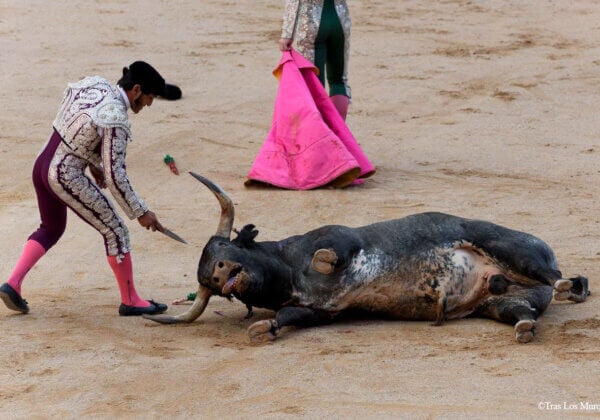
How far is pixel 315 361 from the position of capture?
5398 mm

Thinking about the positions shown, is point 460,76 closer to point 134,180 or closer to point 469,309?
point 134,180

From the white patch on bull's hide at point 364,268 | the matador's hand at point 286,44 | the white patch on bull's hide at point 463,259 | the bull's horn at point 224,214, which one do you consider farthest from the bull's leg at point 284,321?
the matador's hand at point 286,44

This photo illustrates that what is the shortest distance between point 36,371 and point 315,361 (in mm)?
1205

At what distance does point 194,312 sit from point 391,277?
0.98 metres

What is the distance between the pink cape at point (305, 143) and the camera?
348 inches

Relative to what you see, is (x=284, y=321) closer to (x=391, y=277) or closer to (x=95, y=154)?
(x=391, y=277)

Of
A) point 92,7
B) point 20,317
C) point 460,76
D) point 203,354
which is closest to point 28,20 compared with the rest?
point 92,7

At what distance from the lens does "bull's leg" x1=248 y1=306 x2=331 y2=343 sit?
18.8 ft

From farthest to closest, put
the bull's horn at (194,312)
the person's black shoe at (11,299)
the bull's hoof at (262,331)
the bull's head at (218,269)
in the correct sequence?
1. the person's black shoe at (11,299)
2. the bull's horn at (194,312)
3. the bull's head at (218,269)
4. the bull's hoof at (262,331)

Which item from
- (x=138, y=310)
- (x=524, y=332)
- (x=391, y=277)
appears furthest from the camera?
(x=138, y=310)

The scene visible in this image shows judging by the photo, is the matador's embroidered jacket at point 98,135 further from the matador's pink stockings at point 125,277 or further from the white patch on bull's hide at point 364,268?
the white patch on bull's hide at point 364,268

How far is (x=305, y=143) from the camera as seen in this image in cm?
895

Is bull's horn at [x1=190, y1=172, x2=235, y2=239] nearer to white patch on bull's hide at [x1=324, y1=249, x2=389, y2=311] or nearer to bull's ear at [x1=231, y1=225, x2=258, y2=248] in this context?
bull's ear at [x1=231, y1=225, x2=258, y2=248]

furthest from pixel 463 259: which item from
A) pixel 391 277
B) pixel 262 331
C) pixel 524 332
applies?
pixel 262 331
